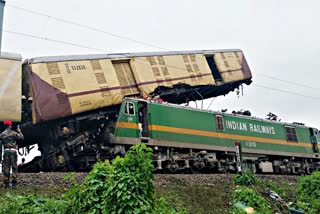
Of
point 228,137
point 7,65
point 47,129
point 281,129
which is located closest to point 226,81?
point 228,137

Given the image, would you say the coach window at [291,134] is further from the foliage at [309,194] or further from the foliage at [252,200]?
the foliage at [252,200]

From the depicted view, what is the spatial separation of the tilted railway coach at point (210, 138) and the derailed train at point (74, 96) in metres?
0.74

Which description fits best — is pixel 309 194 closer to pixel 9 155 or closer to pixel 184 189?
pixel 184 189

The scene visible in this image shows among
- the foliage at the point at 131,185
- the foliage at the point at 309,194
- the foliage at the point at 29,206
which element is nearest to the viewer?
the foliage at the point at 131,185

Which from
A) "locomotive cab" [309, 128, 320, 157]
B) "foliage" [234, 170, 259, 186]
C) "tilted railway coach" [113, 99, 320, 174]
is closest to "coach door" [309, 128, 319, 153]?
"locomotive cab" [309, 128, 320, 157]

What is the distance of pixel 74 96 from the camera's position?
11609 mm

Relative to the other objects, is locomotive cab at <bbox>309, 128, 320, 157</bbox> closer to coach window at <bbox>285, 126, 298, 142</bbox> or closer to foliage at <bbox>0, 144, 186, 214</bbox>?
coach window at <bbox>285, 126, 298, 142</bbox>

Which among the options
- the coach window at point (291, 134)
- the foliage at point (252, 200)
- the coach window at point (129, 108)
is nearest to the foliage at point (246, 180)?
the foliage at point (252, 200)

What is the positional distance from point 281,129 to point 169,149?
8.15 metres

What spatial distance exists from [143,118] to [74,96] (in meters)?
2.62

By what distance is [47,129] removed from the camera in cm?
1208

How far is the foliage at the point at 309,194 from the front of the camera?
10268mm

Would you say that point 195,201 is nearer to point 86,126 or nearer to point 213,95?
point 86,126

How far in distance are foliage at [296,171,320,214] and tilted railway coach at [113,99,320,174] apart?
4.15 m
